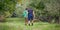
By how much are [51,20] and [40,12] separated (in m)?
1.79

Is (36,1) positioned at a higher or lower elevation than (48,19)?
higher

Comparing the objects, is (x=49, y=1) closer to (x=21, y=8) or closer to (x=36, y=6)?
(x=36, y=6)

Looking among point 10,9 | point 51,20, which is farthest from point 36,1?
point 10,9

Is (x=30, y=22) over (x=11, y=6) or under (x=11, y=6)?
under

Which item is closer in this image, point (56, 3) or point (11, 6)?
point (11, 6)

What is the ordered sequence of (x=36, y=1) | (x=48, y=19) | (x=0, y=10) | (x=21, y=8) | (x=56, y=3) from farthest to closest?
(x=21, y=8), (x=48, y=19), (x=36, y=1), (x=56, y=3), (x=0, y=10)

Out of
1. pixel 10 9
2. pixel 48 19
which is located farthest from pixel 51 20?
pixel 10 9

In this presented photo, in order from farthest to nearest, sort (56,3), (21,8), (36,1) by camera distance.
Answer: (21,8)
(36,1)
(56,3)

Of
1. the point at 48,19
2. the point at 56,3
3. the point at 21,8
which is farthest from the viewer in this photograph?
the point at 21,8

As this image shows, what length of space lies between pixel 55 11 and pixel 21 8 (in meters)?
19.5

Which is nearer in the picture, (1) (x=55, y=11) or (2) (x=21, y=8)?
(1) (x=55, y=11)

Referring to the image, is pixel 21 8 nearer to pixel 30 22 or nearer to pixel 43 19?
pixel 43 19

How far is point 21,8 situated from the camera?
3847 cm

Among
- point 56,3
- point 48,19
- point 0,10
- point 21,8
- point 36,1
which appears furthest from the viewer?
point 21,8
